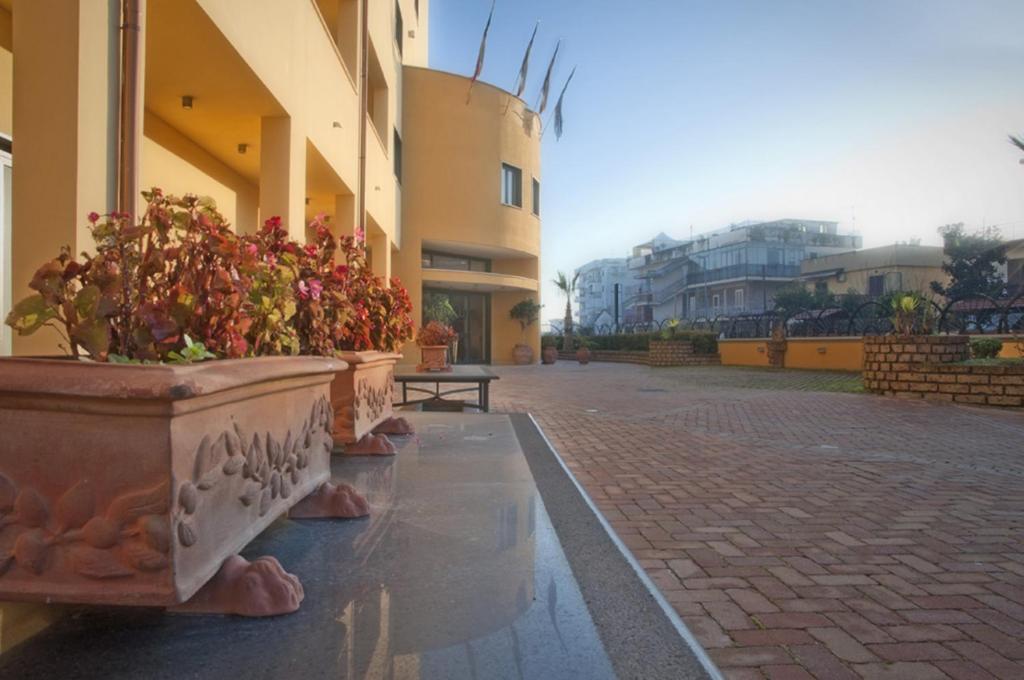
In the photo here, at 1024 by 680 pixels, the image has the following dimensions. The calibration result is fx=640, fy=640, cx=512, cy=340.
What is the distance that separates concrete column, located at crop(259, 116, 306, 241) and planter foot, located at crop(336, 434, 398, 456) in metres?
3.28

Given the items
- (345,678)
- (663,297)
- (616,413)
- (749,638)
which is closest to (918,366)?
(616,413)

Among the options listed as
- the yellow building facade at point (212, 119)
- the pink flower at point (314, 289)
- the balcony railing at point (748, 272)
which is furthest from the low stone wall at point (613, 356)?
the balcony railing at point (748, 272)

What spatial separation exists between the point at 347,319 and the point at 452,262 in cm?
1925

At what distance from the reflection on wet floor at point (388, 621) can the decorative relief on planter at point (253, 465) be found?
26cm

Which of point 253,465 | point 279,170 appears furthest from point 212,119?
point 253,465

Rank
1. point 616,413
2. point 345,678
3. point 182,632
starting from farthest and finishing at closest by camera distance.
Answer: point 616,413 < point 182,632 < point 345,678

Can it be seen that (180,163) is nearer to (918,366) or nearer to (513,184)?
(918,366)

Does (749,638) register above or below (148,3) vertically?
below

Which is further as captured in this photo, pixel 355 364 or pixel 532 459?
pixel 532 459

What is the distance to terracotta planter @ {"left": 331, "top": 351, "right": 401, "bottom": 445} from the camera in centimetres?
315

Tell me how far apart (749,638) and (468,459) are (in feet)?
6.24

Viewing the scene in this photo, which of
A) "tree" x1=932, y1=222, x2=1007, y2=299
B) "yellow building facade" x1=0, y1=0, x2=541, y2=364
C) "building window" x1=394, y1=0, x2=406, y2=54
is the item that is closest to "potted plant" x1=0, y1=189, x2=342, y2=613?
"yellow building facade" x1=0, y1=0, x2=541, y2=364

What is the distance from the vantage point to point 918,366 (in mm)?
10734

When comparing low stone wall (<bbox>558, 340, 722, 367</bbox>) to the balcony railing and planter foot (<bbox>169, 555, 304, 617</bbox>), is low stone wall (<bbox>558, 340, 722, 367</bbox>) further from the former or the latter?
the balcony railing
